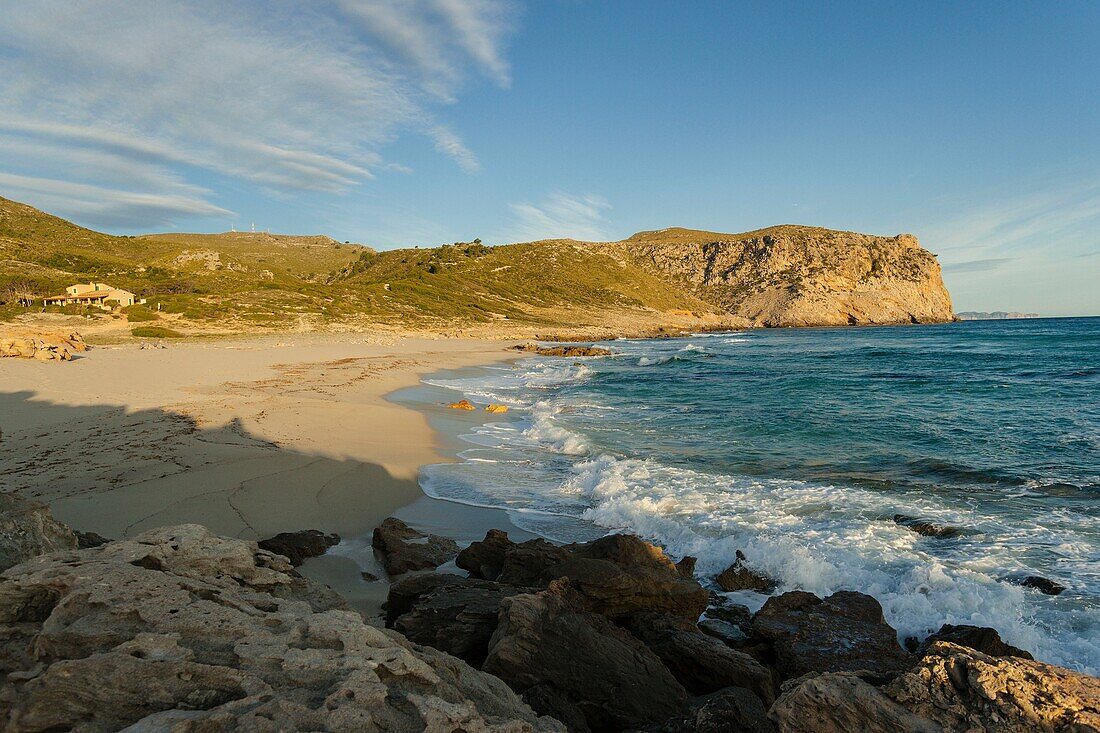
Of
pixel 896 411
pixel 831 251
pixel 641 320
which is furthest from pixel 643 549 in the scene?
pixel 831 251

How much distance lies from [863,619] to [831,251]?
377ft

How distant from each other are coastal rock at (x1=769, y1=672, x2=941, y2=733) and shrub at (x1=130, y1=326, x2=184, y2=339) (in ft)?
126

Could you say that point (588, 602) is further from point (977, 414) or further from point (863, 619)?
point (977, 414)

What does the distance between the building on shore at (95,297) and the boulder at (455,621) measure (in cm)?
4589

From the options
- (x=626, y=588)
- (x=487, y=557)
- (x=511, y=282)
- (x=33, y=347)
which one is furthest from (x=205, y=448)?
(x=511, y=282)

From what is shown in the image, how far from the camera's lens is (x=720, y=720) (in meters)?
3.17

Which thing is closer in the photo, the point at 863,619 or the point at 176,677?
the point at 176,677

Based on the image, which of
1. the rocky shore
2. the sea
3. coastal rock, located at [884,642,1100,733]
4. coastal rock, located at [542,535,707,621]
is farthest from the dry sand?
coastal rock, located at [884,642,1100,733]

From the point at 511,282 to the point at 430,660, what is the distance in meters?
86.9

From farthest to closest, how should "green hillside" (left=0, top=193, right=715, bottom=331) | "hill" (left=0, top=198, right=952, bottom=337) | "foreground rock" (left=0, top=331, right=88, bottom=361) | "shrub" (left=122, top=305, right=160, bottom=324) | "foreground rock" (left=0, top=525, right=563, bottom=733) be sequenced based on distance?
"hill" (left=0, top=198, right=952, bottom=337) → "green hillside" (left=0, top=193, right=715, bottom=331) → "shrub" (left=122, top=305, right=160, bottom=324) → "foreground rock" (left=0, top=331, right=88, bottom=361) → "foreground rock" (left=0, top=525, right=563, bottom=733)

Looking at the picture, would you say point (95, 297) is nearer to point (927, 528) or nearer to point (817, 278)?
point (927, 528)

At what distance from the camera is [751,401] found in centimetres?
2052

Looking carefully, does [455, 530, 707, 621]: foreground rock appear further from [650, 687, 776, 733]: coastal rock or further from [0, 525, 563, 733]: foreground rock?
[0, 525, 563, 733]: foreground rock

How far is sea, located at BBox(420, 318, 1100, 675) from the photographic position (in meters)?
6.21
